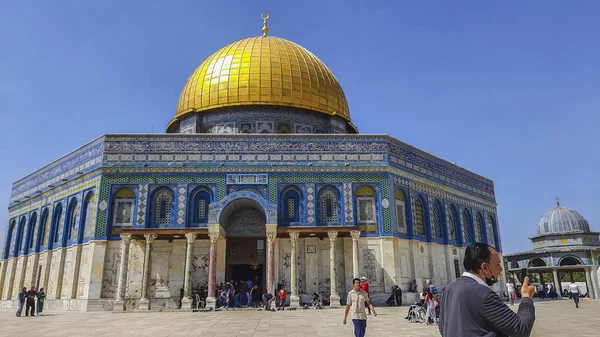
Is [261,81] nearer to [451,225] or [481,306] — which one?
[451,225]

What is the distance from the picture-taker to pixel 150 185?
66.0ft

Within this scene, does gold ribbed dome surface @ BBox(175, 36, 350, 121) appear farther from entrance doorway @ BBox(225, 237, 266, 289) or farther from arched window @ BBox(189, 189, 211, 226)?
entrance doorway @ BBox(225, 237, 266, 289)

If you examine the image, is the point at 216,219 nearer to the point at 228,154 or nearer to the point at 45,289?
the point at 228,154

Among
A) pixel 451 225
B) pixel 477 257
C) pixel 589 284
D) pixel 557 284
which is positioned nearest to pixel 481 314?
pixel 477 257

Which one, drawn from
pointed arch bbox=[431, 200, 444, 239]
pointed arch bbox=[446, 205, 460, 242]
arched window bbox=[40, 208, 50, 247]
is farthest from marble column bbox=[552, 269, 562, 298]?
arched window bbox=[40, 208, 50, 247]

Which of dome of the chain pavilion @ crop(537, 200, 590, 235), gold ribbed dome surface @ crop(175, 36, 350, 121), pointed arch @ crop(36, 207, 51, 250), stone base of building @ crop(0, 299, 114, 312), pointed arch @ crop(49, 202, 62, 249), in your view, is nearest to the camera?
stone base of building @ crop(0, 299, 114, 312)

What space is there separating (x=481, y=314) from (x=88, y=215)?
21.1 meters

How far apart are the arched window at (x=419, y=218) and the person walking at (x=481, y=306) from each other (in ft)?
64.9

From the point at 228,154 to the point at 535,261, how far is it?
2902 cm

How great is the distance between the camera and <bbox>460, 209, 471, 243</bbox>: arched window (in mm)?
25344

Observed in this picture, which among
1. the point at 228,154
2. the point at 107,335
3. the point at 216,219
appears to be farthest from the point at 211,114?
the point at 107,335

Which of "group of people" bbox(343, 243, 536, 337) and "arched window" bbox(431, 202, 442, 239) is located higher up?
"arched window" bbox(431, 202, 442, 239)

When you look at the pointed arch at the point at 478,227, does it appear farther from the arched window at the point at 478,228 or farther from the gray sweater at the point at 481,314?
the gray sweater at the point at 481,314

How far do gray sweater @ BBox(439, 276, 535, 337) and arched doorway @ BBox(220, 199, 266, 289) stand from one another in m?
17.6
